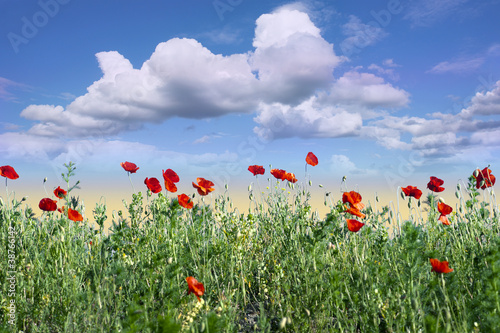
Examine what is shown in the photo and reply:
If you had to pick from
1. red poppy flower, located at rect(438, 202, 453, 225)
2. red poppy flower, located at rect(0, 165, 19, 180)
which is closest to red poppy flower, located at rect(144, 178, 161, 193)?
red poppy flower, located at rect(0, 165, 19, 180)

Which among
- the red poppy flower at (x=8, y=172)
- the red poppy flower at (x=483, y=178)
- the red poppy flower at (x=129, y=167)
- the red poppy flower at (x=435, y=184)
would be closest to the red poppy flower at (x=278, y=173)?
the red poppy flower at (x=129, y=167)

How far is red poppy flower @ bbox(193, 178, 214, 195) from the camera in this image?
4301mm

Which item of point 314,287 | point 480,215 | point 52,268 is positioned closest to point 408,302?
point 314,287

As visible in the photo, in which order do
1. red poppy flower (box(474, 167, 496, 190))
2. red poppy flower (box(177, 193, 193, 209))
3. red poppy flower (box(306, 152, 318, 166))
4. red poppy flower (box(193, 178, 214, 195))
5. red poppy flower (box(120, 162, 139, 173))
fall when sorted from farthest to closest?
red poppy flower (box(306, 152, 318, 166)), red poppy flower (box(120, 162, 139, 173)), red poppy flower (box(193, 178, 214, 195)), red poppy flower (box(474, 167, 496, 190)), red poppy flower (box(177, 193, 193, 209))

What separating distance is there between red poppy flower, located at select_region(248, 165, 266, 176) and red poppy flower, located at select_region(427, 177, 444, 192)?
200 cm

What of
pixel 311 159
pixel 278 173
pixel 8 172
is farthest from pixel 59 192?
pixel 311 159

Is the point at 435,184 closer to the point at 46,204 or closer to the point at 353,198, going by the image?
the point at 353,198

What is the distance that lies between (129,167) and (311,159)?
83.9 inches

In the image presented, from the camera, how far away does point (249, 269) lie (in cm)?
347

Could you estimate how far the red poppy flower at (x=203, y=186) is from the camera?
4.30m

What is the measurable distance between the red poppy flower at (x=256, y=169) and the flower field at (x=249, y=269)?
0.02 metres

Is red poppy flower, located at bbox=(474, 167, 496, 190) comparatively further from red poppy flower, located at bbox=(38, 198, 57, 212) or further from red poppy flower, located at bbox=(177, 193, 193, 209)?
red poppy flower, located at bbox=(38, 198, 57, 212)

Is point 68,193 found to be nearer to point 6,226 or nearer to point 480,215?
point 6,226

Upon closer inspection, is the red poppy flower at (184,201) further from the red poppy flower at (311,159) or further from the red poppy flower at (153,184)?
the red poppy flower at (311,159)
